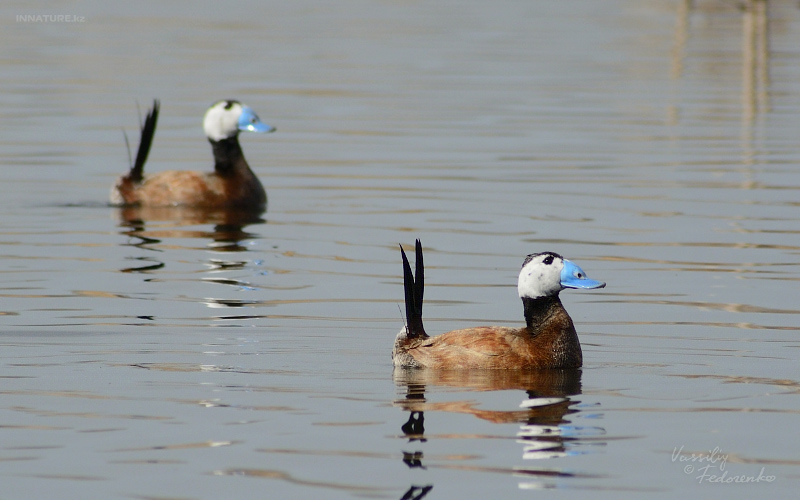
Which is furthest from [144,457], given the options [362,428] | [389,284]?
[389,284]

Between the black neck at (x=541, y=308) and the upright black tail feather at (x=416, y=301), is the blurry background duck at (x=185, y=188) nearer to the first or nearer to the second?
the upright black tail feather at (x=416, y=301)

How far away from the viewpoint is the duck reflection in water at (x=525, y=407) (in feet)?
20.8

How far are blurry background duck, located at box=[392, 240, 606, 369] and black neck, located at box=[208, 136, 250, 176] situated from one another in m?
6.84

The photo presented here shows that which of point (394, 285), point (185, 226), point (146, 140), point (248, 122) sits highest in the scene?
point (248, 122)

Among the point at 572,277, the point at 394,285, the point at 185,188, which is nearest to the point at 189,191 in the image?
the point at 185,188

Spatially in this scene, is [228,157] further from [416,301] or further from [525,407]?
[525,407]

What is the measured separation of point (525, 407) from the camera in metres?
7.05

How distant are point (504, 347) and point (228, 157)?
7.27 m

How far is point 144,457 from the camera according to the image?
6.20 m

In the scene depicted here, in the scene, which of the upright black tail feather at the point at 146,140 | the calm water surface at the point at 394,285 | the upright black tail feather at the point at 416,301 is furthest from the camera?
the upright black tail feather at the point at 146,140

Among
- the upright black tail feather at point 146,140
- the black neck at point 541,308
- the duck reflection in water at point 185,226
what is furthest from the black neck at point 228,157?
→ the black neck at point 541,308

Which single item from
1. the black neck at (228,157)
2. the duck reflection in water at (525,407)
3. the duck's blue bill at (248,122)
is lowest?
the duck reflection in water at (525,407)

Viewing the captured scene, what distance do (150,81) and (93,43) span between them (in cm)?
706

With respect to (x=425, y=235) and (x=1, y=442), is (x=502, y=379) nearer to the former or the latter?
(x=1, y=442)
